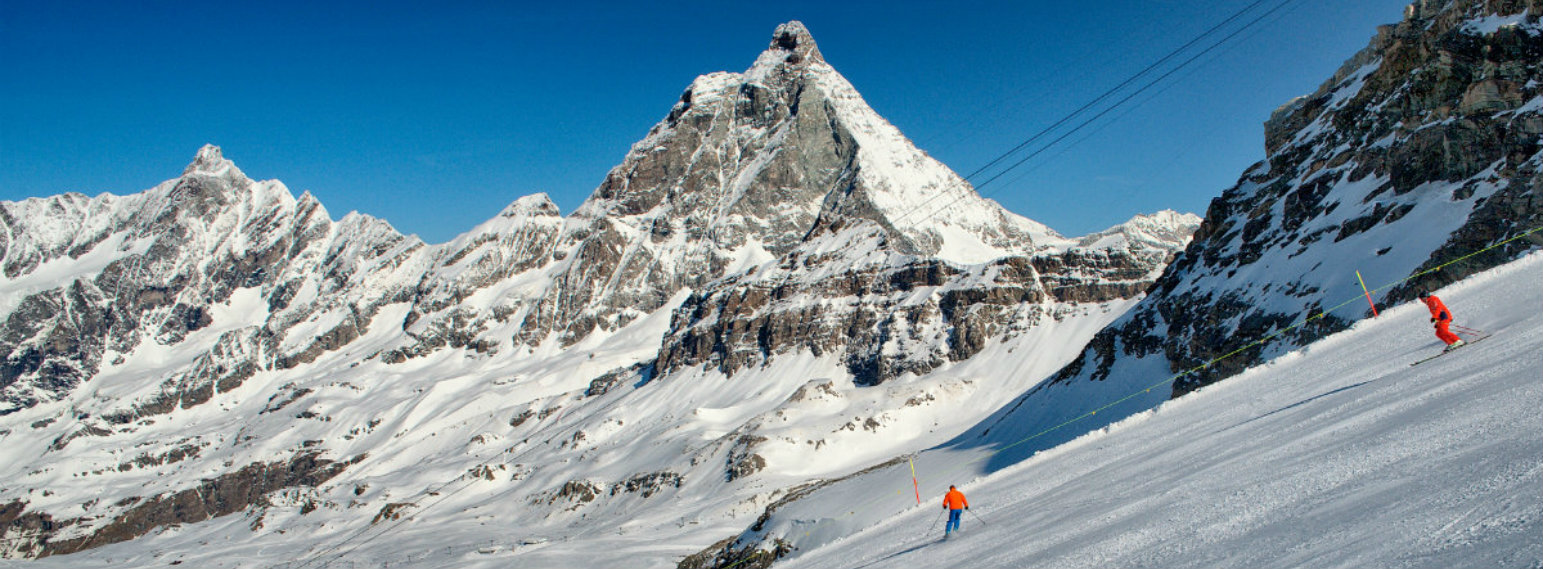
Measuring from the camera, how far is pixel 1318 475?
45.1ft

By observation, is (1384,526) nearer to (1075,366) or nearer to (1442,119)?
(1442,119)

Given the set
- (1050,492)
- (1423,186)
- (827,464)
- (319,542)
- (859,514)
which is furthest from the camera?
(319,542)

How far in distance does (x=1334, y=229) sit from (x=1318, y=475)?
5601 centimetres

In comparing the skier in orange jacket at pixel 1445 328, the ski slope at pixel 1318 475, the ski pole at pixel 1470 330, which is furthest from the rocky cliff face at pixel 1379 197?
the skier in orange jacket at pixel 1445 328

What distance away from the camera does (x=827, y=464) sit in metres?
131

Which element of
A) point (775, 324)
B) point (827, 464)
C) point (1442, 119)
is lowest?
point (827, 464)

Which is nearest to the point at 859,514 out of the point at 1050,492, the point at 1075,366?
the point at 1050,492

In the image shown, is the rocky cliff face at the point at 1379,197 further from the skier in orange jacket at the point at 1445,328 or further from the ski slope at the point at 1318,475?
the skier in orange jacket at the point at 1445,328

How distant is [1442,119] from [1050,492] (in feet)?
163

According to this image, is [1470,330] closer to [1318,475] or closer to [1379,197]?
[1318,475]

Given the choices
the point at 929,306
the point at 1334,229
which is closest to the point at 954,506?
the point at 1334,229

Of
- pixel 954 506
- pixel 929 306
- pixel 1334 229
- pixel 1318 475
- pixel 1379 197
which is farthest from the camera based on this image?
pixel 929 306

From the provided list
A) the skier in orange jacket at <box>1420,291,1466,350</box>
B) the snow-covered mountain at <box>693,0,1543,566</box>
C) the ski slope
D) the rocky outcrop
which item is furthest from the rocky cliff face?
the rocky outcrop

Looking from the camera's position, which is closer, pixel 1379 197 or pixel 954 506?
pixel 954 506
